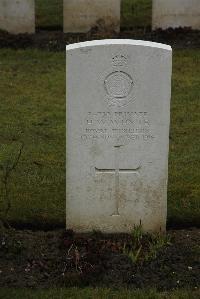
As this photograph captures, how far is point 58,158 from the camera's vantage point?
823 centimetres

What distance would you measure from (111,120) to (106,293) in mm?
1357

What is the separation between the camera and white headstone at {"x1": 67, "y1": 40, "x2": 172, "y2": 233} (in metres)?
5.86

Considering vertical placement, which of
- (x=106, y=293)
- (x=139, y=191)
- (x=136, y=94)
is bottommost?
(x=106, y=293)

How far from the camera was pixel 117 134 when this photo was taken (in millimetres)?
5984

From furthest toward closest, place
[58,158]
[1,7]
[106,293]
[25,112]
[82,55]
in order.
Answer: [1,7] < [25,112] < [58,158] < [82,55] < [106,293]

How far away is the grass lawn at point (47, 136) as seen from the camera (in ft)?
22.3

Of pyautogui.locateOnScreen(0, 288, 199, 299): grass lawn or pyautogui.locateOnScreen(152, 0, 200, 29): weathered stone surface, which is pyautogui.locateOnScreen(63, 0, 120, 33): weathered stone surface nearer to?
pyautogui.locateOnScreen(152, 0, 200, 29): weathered stone surface

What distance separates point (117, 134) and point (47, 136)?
320 cm

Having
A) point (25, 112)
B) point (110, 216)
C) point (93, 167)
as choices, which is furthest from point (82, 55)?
point (25, 112)

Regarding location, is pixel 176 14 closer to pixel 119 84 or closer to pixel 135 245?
pixel 119 84

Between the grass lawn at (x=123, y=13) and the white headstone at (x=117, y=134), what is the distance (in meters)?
8.88

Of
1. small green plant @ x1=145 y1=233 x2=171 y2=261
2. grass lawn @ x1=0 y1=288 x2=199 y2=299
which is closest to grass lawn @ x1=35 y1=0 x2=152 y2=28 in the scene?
small green plant @ x1=145 y1=233 x2=171 y2=261

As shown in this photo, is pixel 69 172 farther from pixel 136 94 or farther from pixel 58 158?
pixel 58 158

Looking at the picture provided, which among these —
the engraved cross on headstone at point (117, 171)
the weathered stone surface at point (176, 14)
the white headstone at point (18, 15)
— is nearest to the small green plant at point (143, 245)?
the engraved cross on headstone at point (117, 171)
